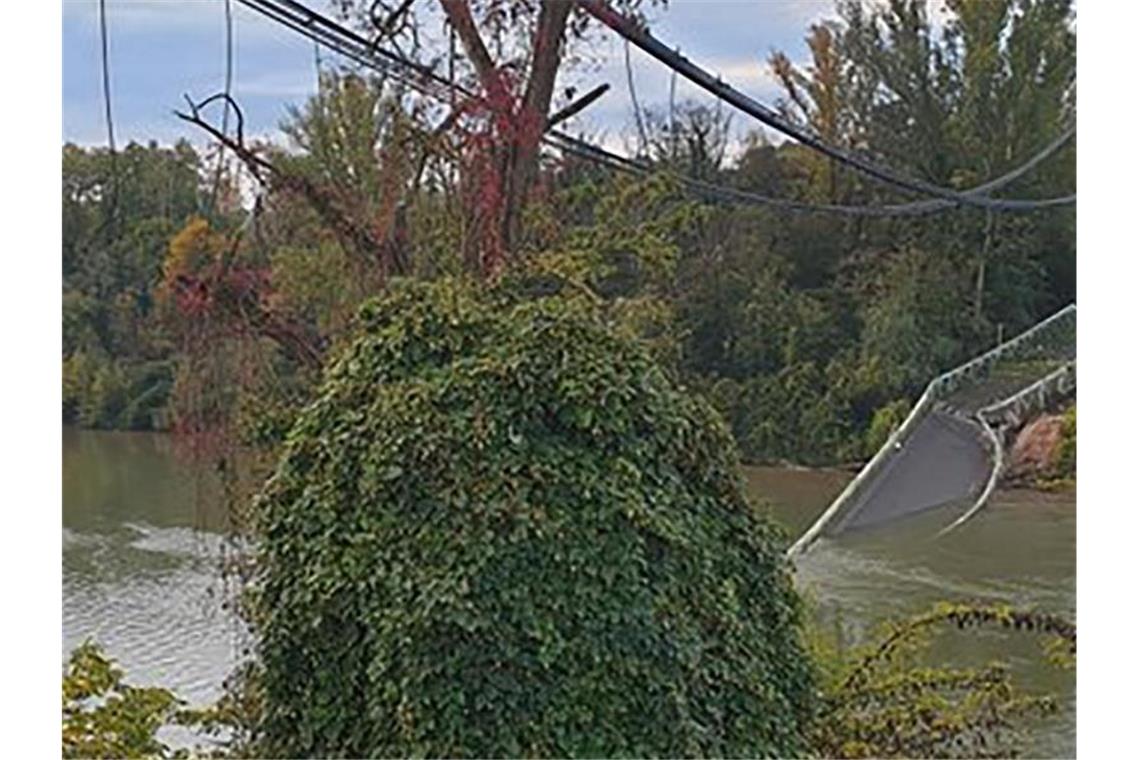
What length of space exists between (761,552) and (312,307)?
3.59 feet

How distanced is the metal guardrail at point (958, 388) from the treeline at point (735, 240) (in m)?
0.08

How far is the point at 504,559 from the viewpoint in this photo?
6.51ft

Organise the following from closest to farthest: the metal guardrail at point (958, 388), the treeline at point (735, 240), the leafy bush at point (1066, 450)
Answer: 1. the treeline at point (735, 240)
2. the metal guardrail at point (958, 388)
3. the leafy bush at point (1066, 450)

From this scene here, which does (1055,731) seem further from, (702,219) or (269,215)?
(269,215)

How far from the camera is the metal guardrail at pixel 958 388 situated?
3742 millimetres

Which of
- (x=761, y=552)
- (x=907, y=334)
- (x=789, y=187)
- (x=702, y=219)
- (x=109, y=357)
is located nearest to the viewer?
(x=761, y=552)

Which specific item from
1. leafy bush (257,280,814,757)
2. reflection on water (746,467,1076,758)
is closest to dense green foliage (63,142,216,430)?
leafy bush (257,280,814,757)

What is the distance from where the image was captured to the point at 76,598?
140 inches

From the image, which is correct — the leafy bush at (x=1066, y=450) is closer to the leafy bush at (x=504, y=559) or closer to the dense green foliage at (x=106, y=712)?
the leafy bush at (x=504, y=559)

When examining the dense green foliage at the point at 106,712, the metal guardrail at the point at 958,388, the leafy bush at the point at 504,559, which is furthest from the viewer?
the metal guardrail at the point at 958,388

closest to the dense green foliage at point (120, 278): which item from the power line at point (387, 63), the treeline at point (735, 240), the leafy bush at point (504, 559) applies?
the treeline at point (735, 240)

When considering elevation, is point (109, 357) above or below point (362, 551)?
above

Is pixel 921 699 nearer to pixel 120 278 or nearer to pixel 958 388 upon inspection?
pixel 958 388

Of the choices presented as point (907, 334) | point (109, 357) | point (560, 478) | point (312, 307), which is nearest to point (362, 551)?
point (560, 478)
